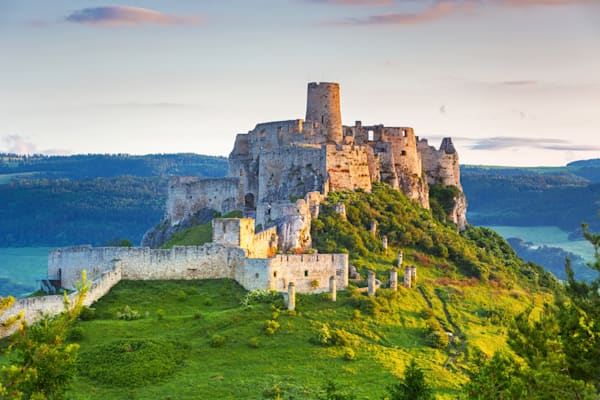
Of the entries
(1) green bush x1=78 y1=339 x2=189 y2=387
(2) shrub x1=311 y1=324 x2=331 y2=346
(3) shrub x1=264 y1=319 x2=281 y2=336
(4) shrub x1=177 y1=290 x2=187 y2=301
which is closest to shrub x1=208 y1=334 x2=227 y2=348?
(1) green bush x1=78 y1=339 x2=189 y2=387

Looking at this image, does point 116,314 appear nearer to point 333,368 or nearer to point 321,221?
point 333,368

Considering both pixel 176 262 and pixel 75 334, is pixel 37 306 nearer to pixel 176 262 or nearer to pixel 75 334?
pixel 75 334

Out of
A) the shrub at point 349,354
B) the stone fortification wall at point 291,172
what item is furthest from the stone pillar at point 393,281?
the stone fortification wall at point 291,172

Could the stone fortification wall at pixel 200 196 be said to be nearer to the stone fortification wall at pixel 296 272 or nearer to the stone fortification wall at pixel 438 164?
the stone fortification wall at pixel 438 164

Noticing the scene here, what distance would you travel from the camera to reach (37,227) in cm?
19138

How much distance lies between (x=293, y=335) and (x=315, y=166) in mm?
27791

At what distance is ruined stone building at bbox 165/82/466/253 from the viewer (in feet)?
256

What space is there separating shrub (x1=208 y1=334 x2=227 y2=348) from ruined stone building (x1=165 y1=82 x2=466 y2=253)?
20.0 m

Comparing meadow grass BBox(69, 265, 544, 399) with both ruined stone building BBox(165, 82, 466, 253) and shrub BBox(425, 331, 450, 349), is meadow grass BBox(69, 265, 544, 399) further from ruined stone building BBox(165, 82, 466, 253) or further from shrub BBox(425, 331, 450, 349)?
ruined stone building BBox(165, 82, 466, 253)

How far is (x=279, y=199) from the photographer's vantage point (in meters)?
78.3

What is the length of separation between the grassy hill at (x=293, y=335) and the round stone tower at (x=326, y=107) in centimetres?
1433

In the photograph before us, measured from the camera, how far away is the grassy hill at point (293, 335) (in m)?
47.2

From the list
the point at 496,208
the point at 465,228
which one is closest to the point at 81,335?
the point at 465,228

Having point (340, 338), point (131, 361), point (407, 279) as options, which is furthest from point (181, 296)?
point (407, 279)
